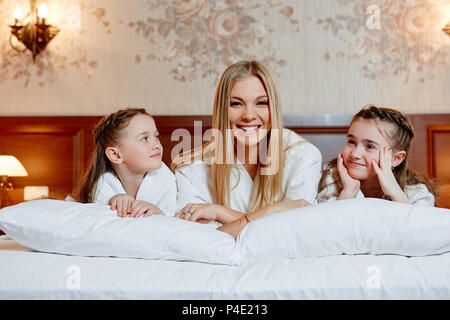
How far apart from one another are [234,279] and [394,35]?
1872 millimetres

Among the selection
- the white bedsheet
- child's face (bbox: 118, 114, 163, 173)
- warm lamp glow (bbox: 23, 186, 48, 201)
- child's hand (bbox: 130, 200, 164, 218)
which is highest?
child's face (bbox: 118, 114, 163, 173)

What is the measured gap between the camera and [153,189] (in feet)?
5.79

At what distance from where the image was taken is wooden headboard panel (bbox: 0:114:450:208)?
2381 millimetres

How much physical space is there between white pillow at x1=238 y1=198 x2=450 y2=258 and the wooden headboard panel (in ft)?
4.21

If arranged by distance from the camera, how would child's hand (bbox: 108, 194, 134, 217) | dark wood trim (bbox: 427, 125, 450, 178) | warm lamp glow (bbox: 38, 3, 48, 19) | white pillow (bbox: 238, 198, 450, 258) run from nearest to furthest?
white pillow (bbox: 238, 198, 450, 258) < child's hand (bbox: 108, 194, 134, 217) < dark wood trim (bbox: 427, 125, 450, 178) < warm lamp glow (bbox: 38, 3, 48, 19)

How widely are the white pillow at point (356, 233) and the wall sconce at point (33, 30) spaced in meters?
1.96

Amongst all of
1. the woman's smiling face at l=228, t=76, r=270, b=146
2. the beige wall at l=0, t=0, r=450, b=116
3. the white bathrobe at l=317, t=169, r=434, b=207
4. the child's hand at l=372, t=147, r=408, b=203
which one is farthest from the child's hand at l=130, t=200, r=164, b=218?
the beige wall at l=0, t=0, r=450, b=116

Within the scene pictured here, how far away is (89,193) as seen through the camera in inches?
66.3

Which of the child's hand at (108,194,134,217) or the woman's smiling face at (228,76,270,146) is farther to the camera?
the woman's smiling face at (228,76,270,146)

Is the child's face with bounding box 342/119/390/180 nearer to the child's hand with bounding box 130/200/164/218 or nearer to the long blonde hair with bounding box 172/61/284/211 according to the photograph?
the long blonde hair with bounding box 172/61/284/211

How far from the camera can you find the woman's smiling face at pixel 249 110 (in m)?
1.71

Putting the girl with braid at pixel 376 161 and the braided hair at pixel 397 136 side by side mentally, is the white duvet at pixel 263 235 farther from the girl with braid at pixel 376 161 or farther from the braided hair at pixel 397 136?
the braided hair at pixel 397 136

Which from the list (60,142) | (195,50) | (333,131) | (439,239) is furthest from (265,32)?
(439,239)

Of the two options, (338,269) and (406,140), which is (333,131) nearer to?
(406,140)
